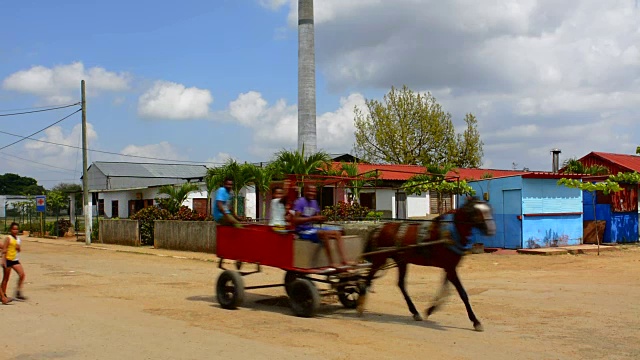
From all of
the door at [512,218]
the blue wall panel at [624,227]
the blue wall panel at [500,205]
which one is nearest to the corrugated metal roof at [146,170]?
the blue wall panel at [500,205]

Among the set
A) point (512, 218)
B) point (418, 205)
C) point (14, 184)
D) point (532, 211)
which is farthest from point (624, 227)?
point (14, 184)

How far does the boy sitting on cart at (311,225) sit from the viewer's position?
10398 mm

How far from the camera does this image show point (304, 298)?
1053 cm

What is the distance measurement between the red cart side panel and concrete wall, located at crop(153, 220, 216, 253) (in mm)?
13702

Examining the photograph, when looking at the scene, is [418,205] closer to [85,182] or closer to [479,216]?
[85,182]

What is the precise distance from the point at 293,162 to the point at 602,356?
19.7 metres

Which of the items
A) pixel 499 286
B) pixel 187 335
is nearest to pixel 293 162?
pixel 499 286

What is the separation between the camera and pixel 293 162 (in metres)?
26.7

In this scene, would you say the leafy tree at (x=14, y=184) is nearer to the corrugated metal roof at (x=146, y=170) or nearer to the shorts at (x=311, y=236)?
the corrugated metal roof at (x=146, y=170)

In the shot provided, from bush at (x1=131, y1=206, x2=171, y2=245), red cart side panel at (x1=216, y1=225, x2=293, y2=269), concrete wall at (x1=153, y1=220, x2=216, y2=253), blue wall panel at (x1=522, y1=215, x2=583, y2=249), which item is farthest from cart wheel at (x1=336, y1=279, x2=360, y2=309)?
bush at (x1=131, y1=206, x2=171, y2=245)

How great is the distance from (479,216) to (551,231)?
15.5 meters

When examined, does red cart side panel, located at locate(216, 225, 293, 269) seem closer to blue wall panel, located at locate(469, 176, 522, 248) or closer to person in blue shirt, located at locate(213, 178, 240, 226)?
person in blue shirt, located at locate(213, 178, 240, 226)

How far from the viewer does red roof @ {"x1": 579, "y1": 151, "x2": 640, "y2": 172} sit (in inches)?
1291

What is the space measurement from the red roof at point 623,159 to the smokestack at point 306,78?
52.5 ft
